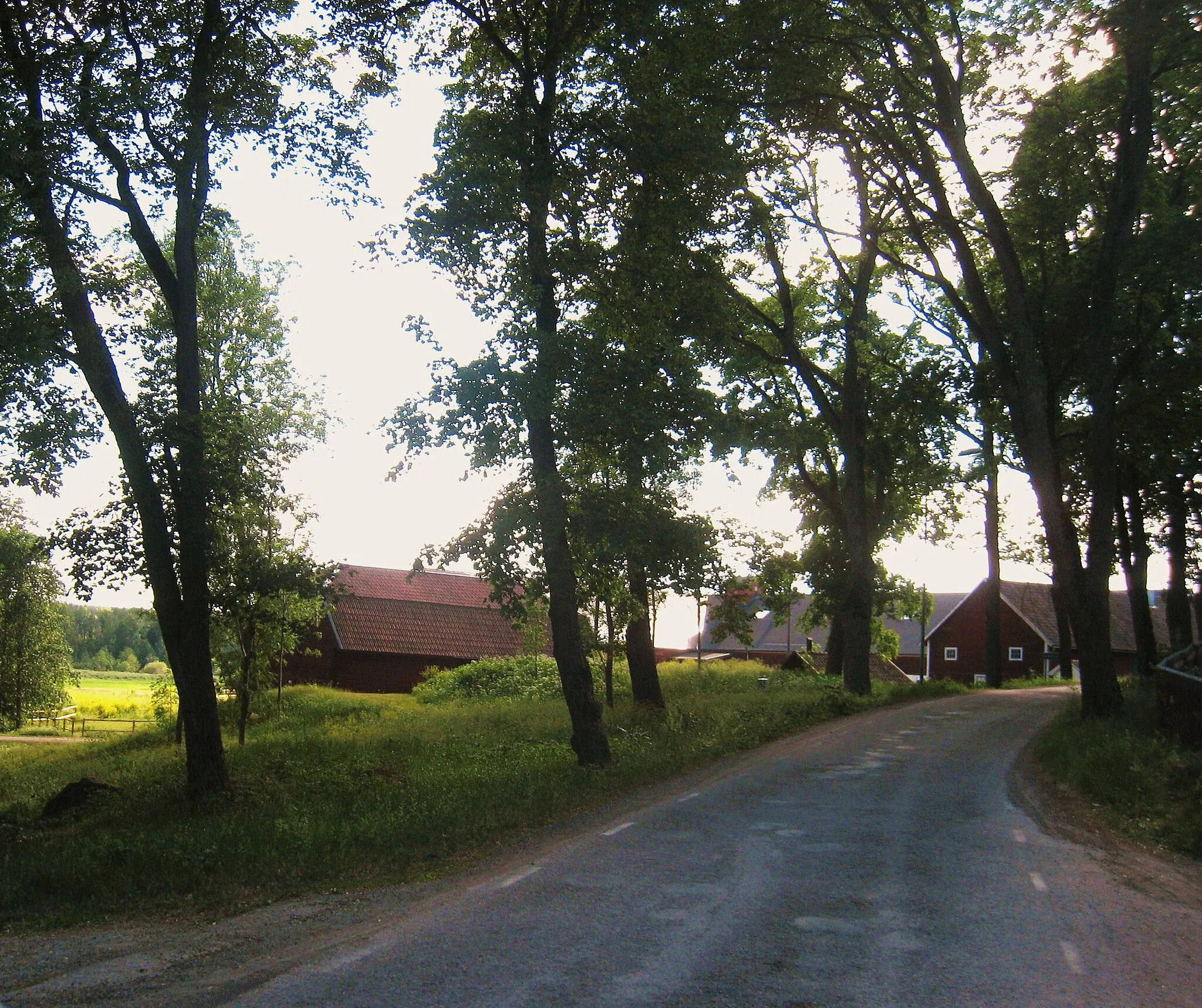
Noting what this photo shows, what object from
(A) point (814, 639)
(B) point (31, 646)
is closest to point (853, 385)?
(B) point (31, 646)

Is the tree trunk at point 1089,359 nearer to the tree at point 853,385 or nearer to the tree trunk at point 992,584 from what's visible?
the tree at point 853,385

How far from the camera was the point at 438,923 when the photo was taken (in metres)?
7.32

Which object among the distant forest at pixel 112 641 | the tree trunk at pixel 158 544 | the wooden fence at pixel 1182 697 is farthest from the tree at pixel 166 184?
the distant forest at pixel 112 641

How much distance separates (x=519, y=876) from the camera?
8812mm

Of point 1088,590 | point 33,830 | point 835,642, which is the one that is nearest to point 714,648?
point 835,642

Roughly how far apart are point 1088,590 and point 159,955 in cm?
1782

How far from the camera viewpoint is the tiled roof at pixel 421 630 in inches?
1793

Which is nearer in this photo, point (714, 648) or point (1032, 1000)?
point (1032, 1000)

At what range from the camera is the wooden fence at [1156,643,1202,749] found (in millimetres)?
15039

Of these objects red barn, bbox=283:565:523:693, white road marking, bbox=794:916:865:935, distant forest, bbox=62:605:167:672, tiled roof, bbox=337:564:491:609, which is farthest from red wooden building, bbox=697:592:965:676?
distant forest, bbox=62:605:167:672

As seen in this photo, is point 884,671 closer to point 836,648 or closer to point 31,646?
point 836,648

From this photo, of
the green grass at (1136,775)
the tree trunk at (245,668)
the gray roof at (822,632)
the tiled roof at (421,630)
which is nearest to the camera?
the green grass at (1136,775)

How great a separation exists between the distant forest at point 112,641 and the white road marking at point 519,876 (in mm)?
134660

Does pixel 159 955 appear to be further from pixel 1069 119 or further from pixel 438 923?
pixel 1069 119
